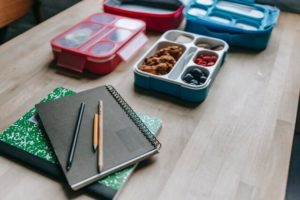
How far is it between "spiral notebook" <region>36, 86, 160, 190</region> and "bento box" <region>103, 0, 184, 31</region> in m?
0.34

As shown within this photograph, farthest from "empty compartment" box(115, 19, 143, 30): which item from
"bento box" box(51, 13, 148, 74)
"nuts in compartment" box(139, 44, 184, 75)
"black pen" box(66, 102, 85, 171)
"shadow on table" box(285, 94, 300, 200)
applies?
"shadow on table" box(285, 94, 300, 200)

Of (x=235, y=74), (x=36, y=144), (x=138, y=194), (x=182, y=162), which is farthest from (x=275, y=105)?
(x=36, y=144)

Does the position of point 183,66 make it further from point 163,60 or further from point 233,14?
point 233,14

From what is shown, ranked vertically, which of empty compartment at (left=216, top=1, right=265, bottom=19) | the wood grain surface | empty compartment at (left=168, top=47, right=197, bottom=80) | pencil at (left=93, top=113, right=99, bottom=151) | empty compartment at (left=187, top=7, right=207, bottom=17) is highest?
empty compartment at (left=216, top=1, right=265, bottom=19)

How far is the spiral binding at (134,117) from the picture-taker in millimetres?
582

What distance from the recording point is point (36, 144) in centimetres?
58

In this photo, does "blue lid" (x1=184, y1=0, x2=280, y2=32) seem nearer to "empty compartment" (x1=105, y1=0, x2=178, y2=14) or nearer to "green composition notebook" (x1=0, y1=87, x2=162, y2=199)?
"empty compartment" (x1=105, y1=0, x2=178, y2=14)

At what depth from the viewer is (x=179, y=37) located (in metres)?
A: 0.87

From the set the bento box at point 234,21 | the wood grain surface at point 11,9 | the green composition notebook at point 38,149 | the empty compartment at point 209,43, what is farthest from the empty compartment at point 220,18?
the wood grain surface at point 11,9

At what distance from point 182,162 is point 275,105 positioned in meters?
0.27

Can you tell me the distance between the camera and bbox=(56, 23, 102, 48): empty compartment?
802 millimetres

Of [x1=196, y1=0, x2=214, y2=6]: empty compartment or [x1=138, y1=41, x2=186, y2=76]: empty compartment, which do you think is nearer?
[x1=138, y1=41, x2=186, y2=76]: empty compartment

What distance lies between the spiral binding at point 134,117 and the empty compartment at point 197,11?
0.37 metres

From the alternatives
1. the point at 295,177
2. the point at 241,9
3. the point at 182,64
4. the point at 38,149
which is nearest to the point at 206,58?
the point at 182,64
